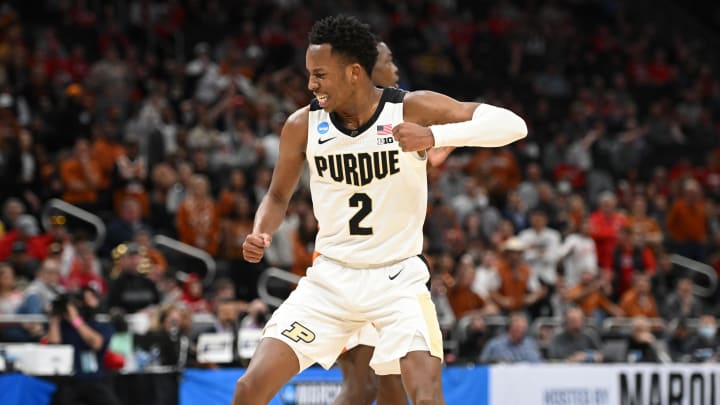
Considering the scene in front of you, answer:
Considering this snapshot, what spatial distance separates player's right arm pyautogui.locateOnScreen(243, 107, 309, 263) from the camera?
6.07m

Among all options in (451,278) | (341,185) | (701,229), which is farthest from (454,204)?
(341,185)

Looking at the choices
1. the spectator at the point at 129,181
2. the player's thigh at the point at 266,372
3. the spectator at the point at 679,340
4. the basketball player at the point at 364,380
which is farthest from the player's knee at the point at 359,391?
the spectator at the point at 129,181

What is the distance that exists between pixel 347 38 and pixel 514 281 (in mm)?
9518

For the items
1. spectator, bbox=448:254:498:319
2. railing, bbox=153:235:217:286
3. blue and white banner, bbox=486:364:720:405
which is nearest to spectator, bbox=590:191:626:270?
spectator, bbox=448:254:498:319

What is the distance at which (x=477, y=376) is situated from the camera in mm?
10633

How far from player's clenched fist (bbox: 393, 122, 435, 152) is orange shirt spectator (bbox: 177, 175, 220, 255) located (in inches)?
358

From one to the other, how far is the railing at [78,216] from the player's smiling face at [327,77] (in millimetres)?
8930

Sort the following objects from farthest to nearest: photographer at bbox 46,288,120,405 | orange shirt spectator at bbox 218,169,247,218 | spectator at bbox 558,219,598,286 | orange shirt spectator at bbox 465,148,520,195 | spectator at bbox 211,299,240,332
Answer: orange shirt spectator at bbox 465,148,520,195
spectator at bbox 558,219,598,286
orange shirt spectator at bbox 218,169,247,218
spectator at bbox 211,299,240,332
photographer at bbox 46,288,120,405

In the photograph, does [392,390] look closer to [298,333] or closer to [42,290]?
[298,333]

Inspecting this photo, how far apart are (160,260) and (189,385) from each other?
443 centimetres

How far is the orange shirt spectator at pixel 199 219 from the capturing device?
14445 millimetres

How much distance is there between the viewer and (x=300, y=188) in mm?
15531

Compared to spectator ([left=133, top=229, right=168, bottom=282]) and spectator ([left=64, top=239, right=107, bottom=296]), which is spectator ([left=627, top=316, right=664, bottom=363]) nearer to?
spectator ([left=133, top=229, right=168, bottom=282])

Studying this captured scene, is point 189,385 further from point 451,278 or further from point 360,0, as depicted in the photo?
point 360,0
